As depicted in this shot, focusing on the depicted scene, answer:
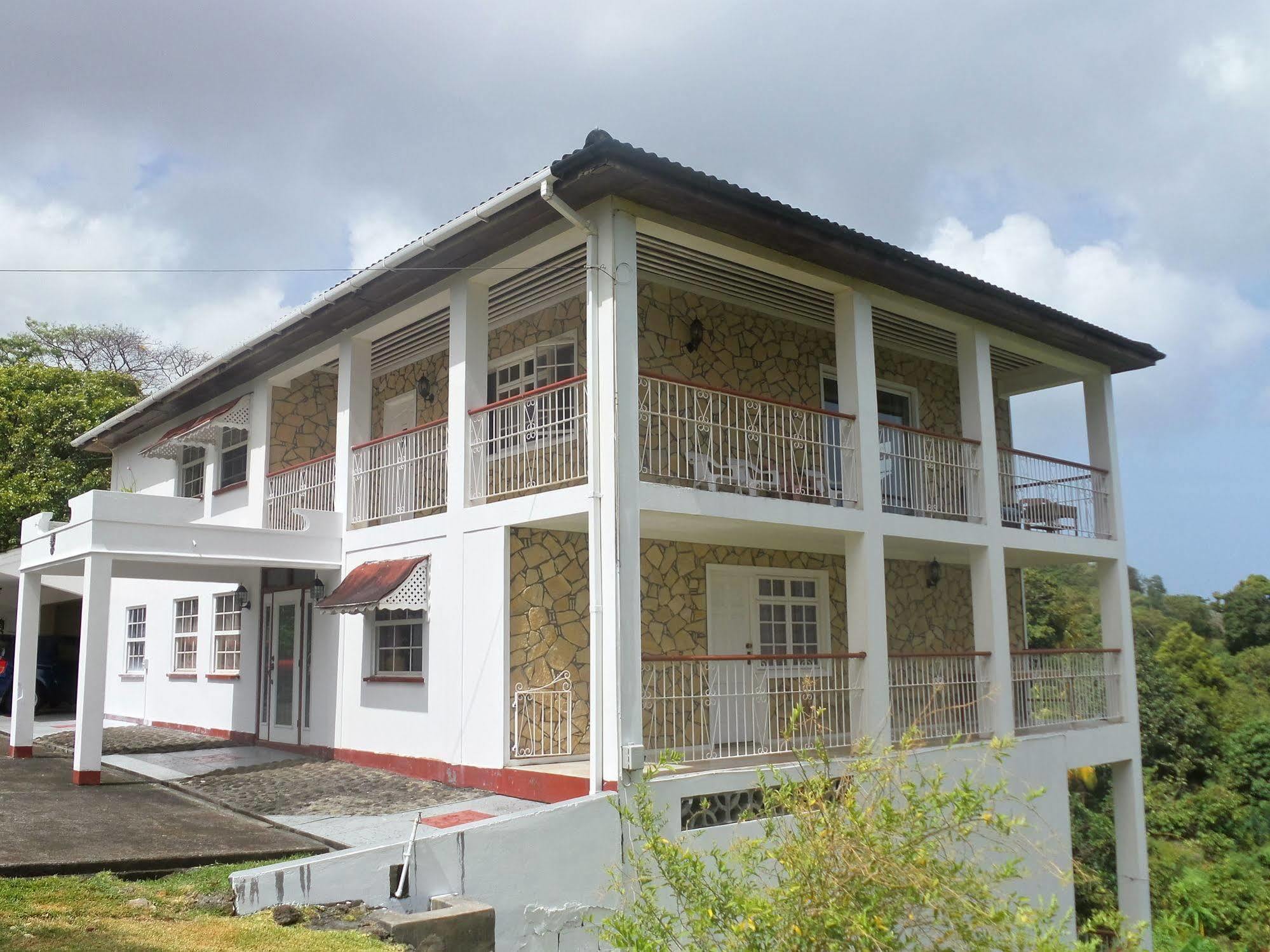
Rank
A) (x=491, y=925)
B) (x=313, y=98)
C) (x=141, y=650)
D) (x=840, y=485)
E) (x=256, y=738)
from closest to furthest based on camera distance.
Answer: (x=491, y=925), (x=313, y=98), (x=840, y=485), (x=256, y=738), (x=141, y=650)

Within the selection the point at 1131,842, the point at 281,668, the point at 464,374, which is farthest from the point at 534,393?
the point at 1131,842

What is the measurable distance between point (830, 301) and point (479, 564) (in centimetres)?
532

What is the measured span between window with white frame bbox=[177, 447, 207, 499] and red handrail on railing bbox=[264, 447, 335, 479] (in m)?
3.91

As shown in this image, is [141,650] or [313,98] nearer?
[313,98]

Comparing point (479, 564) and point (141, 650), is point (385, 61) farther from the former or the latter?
point (141, 650)

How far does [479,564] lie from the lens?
11.3 m

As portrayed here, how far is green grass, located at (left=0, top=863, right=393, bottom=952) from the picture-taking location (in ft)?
20.0

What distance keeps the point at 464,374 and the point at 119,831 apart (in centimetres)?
539

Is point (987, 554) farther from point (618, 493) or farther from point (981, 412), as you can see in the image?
point (618, 493)

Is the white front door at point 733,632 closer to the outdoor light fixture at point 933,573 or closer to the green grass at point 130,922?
the outdoor light fixture at point 933,573

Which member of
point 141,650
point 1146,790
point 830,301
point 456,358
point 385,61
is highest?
point 385,61

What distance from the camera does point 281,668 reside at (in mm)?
15117

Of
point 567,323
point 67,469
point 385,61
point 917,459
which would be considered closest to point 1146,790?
point 917,459

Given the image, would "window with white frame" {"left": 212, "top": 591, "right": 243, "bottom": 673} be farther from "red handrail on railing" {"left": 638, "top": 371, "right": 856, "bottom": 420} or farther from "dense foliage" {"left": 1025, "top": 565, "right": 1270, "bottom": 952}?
"dense foliage" {"left": 1025, "top": 565, "right": 1270, "bottom": 952}
